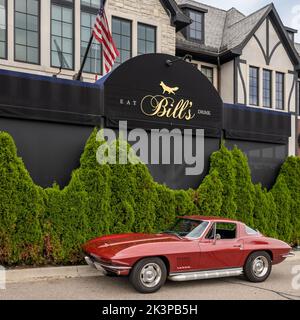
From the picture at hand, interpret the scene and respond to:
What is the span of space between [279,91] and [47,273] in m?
16.0

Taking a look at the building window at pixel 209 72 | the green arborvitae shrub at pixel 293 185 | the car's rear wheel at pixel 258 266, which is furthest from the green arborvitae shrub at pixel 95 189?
the building window at pixel 209 72

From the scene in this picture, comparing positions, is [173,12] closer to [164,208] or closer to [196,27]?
[196,27]

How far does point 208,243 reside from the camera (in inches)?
326

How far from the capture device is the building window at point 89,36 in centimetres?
1499

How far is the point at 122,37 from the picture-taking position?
1571cm

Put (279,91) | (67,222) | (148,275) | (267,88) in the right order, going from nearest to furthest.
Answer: (148,275)
(67,222)
(267,88)
(279,91)


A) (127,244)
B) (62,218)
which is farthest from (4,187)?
(127,244)

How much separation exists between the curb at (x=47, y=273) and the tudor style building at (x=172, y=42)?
280 inches

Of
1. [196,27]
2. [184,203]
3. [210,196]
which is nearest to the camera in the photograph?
[184,203]

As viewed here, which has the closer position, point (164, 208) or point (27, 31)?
point (164, 208)

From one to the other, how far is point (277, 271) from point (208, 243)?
9.53 ft

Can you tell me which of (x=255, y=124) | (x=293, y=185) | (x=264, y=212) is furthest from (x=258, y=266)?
(x=255, y=124)

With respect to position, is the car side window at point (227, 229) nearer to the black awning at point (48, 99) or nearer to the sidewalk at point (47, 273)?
the sidewalk at point (47, 273)

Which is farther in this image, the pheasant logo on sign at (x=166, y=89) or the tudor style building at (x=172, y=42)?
the tudor style building at (x=172, y=42)
